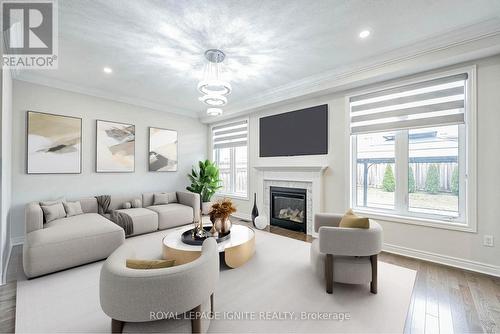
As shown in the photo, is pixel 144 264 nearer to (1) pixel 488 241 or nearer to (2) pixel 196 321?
(2) pixel 196 321

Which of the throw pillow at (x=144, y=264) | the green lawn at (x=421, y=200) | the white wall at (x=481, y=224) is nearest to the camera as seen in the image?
the throw pillow at (x=144, y=264)

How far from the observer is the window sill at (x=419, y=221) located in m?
2.64

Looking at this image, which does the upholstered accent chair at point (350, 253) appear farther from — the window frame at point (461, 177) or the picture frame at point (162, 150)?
the picture frame at point (162, 150)

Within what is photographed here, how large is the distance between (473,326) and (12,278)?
182 inches

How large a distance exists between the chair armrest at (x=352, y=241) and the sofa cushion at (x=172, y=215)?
10.7ft

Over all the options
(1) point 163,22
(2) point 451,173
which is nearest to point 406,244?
(2) point 451,173

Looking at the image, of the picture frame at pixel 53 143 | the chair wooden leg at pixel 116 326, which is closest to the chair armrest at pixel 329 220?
the chair wooden leg at pixel 116 326

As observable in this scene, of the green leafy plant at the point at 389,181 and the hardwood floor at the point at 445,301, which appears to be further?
the green leafy plant at the point at 389,181

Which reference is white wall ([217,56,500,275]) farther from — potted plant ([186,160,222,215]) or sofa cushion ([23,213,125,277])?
sofa cushion ([23,213,125,277])

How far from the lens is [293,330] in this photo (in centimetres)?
163

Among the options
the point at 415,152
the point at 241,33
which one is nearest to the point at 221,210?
the point at 241,33

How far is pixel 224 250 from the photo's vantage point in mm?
2521

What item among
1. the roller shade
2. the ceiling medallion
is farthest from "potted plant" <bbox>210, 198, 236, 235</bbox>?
the roller shade

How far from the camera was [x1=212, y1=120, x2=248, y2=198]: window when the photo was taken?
18.0ft
